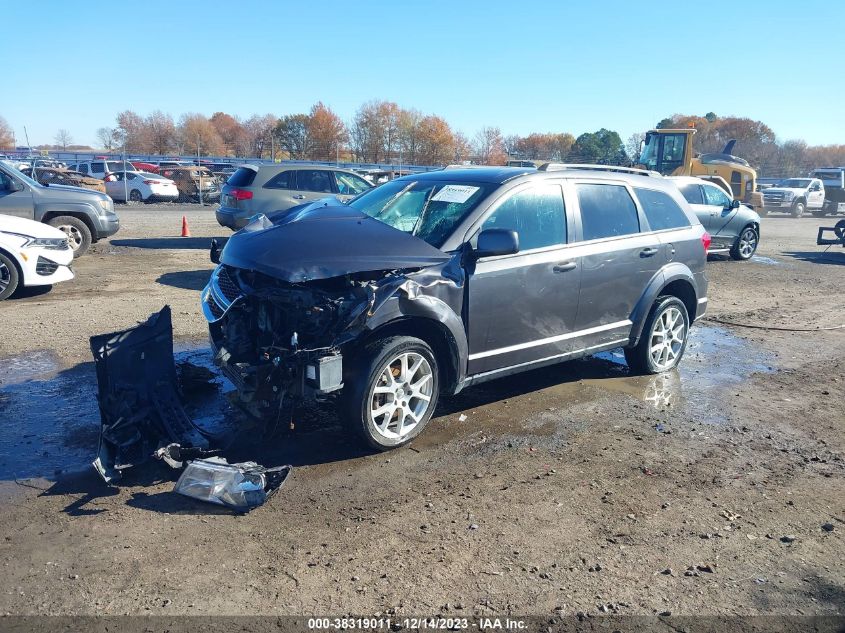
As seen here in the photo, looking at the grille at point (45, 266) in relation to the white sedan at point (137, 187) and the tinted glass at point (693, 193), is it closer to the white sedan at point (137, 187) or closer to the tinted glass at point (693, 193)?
the tinted glass at point (693, 193)

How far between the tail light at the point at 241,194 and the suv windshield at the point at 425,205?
833 centimetres

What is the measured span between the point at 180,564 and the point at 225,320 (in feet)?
6.43

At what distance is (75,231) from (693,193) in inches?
519

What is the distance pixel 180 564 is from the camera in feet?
11.3

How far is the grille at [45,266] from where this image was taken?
922 centimetres

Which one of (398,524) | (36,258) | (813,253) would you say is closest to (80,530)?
(398,524)

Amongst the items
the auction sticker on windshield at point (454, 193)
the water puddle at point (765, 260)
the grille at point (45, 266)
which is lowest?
the water puddle at point (765, 260)

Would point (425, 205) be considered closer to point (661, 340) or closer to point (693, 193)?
point (661, 340)

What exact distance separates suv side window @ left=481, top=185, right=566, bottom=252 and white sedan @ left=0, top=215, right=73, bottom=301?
6731 mm

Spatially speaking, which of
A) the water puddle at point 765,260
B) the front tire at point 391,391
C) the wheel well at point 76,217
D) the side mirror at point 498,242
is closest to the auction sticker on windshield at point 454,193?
the side mirror at point 498,242

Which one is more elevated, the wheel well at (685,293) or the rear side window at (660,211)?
the rear side window at (660,211)

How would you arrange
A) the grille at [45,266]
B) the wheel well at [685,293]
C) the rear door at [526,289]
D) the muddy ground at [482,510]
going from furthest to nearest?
the grille at [45,266] → the wheel well at [685,293] → the rear door at [526,289] → the muddy ground at [482,510]

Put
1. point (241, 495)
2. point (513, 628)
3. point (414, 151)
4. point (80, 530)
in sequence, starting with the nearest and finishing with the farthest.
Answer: point (513, 628), point (80, 530), point (241, 495), point (414, 151)

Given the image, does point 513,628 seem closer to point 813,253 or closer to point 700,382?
point 700,382
